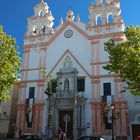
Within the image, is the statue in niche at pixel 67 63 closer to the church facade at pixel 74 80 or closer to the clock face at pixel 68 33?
the church facade at pixel 74 80

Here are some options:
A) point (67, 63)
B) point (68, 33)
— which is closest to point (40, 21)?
point (68, 33)

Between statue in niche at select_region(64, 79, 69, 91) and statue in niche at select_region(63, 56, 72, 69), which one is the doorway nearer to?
statue in niche at select_region(64, 79, 69, 91)

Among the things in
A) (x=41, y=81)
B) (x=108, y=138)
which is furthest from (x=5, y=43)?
(x=108, y=138)

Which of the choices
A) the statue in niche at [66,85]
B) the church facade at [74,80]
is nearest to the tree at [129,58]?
the church facade at [74,80]

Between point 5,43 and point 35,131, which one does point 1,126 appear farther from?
point 5,43

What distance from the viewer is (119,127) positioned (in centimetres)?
3384

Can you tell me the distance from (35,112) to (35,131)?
116 inches

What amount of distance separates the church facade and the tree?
11.3 meters

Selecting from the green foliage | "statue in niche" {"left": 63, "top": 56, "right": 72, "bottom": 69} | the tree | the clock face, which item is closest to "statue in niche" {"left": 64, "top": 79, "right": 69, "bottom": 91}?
"statue in niche" {"left": 63, "top": 56, "right": 72, "bottom": 69}

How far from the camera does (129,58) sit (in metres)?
22.3

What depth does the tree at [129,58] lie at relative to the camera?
72.6ft

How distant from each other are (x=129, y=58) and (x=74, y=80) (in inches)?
669

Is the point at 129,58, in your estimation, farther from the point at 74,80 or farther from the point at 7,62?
the point at 74,80

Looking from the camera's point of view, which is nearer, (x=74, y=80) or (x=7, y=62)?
(x=7, y=62)
